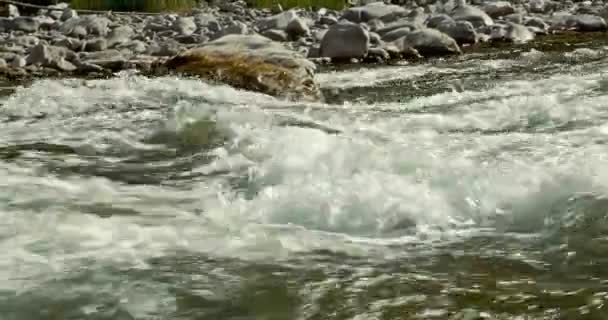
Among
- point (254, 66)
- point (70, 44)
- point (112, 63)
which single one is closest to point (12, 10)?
point (70, 44)

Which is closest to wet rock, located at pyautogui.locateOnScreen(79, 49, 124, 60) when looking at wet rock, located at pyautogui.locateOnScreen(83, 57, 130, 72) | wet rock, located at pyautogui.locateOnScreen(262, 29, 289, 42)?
wet rock, located at pyautogui.locateOnScreen(83, 57, 130, 72)

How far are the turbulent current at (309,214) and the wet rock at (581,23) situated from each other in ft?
21.5

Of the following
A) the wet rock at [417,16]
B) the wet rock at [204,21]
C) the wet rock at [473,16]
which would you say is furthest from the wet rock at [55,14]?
the wet rock at [473,16]

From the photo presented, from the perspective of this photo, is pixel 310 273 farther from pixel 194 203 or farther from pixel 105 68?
pixel 105 68

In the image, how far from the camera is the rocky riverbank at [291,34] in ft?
32.1

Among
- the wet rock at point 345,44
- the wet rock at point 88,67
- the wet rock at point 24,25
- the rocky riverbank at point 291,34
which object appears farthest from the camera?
the wet rock at point 24,25

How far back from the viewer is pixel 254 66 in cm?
764

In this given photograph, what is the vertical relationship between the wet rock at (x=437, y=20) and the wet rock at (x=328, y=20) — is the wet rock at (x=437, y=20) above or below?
above

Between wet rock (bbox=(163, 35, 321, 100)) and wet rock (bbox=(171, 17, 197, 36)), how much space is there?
4197 millimetres

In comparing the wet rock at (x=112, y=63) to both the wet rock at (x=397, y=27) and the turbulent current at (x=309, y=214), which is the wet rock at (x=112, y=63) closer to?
the wet rock at (x=397, y=27)

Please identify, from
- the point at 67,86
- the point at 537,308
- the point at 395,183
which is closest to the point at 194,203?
the point at 395,183

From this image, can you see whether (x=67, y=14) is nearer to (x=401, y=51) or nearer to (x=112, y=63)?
(x=112, y=63)

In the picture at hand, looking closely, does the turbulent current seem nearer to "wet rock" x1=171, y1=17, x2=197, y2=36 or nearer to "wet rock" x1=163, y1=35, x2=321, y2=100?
"wet rock" x1=163, y1=35, x2=321, y2=100

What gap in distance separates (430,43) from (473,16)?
271cm
